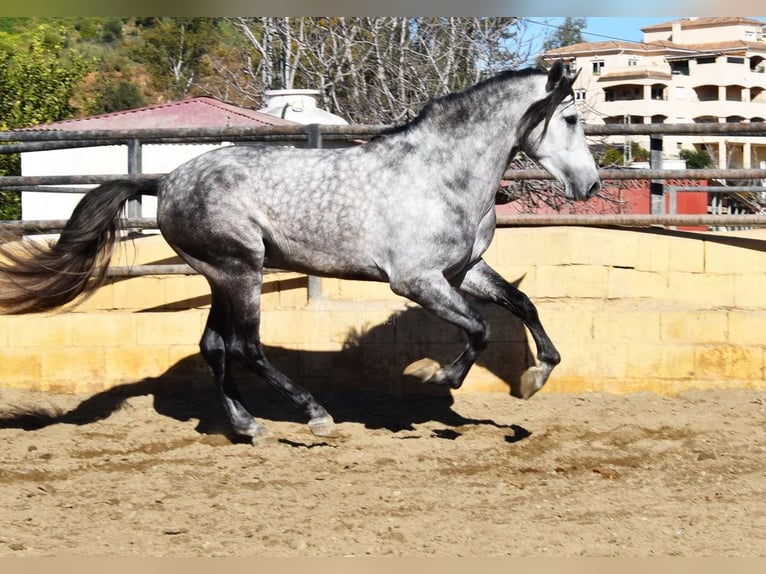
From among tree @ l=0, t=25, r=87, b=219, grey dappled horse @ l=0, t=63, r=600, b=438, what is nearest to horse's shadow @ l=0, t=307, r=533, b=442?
grey dappled horse @ l=0, t=63, r=600, b=438

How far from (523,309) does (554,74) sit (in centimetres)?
134

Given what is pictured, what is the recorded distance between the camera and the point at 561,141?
6043mm

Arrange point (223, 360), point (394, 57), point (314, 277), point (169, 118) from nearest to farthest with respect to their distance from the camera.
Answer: point (223, 360) < point (314, 277) < point (394, 57) < point (169, 118)

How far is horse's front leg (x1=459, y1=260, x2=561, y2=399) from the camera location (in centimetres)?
597

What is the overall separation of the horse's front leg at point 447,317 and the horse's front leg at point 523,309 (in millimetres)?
334

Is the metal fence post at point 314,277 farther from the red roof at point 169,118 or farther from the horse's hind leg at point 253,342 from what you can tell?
the red roof at point 169,118

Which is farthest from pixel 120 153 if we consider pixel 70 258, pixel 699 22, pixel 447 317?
pixel 699 22

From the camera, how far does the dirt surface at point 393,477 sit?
4.16m

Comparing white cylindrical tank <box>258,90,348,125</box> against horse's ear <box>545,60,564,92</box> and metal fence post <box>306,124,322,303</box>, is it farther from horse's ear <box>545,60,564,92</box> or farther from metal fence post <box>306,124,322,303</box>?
horse's ear <box>545,60,564,92</box>

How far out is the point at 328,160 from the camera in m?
6.04

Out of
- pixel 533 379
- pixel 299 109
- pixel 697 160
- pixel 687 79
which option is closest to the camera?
pixel 533 379

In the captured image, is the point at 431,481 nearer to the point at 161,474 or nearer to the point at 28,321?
the point at 161,474

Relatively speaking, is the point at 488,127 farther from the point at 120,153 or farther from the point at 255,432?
the point at 120,153

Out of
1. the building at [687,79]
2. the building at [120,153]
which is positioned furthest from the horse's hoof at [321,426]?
the building at [687,79]
